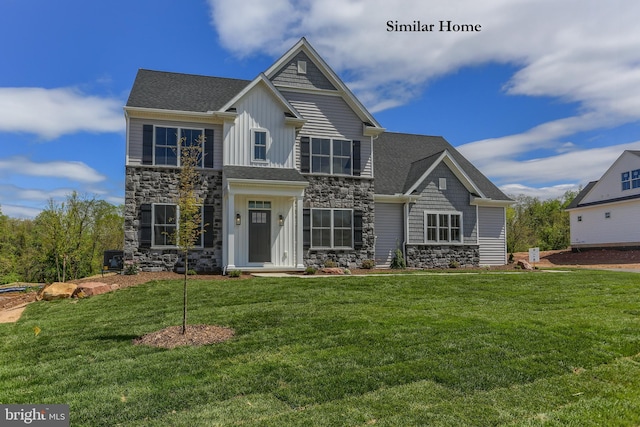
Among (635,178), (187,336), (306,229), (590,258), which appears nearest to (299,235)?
(306,229)

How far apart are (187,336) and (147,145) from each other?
34.6 ft

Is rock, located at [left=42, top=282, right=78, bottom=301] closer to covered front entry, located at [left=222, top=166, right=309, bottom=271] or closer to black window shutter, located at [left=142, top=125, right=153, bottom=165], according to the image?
covered front entry, located at [left=222, top=166, right=309, bottom=271]

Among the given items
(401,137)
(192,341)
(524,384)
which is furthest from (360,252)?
(524,384)

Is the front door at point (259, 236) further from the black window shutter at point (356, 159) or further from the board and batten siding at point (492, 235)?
the board and batten siding at point (492, 235)

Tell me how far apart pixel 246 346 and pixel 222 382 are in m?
1.28

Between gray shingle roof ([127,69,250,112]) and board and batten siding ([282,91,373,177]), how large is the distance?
2562mm

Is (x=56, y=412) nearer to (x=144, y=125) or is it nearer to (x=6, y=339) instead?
(x=6, y=339)

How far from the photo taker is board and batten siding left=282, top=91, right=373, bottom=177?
17.5 meters

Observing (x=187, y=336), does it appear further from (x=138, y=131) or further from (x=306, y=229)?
(x=138, y=131)

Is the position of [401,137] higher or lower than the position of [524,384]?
higher

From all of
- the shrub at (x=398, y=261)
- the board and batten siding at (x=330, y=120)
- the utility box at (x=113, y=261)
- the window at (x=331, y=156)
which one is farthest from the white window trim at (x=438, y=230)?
the utility box at (x=113, y=261)

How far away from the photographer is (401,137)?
77.7ft

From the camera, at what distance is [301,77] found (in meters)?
17.6

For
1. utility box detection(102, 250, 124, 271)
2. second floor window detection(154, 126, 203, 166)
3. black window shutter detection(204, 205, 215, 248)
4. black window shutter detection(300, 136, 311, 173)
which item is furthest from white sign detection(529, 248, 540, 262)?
utility box detection(102, 250, 124, 271)
